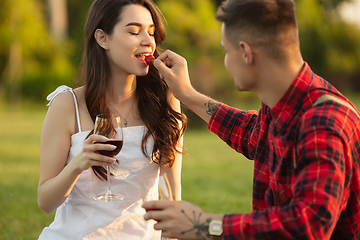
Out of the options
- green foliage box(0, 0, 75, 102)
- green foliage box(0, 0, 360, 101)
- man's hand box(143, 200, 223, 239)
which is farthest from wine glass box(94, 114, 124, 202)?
green foliage box(0, 0, 75, 102)

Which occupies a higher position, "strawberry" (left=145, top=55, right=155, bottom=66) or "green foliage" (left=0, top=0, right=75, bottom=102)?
"strawberry" (left=145, top=55, right=155, bottom=66)

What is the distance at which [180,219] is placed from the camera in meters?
1.85

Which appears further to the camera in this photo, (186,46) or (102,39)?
(186,46)

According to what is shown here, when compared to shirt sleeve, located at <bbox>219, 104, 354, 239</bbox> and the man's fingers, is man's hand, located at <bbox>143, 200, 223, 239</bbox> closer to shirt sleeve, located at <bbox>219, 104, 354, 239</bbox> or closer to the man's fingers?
shirt sleeve, located at <bbox>219, 104, 354, 239</bbox>

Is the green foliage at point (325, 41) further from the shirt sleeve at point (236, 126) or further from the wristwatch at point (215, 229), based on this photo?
the wristwatch at point (215, 229)

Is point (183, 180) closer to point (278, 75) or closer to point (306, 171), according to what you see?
point (278, 75)

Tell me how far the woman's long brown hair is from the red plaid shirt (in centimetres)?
104

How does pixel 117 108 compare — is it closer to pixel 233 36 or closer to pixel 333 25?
pixel 233 36

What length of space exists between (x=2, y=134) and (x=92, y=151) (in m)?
13.6

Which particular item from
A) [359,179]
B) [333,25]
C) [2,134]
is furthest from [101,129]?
[333,25]

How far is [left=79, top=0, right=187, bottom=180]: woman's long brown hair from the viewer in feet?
10.3

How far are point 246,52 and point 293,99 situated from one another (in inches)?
13.6

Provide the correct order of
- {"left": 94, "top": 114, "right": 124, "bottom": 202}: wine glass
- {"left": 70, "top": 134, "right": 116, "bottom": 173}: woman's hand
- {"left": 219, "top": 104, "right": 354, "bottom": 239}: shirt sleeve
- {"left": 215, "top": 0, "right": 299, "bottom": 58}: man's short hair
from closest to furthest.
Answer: {"left": 219, "top": 104, "right": 354, "bottom": 239}: shirt sleeve → {"left": 215, "top": 0, "right": 299, "bottom": 58}: man's short hair → {"left": 70, "top": 134, "right": 116, "bottom": 173}: woman's hand → {"left": 94, "top": 114, "right": 124, "bottom": 202}: wine glass

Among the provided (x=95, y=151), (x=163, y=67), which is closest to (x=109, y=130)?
(x=95, y=151)
